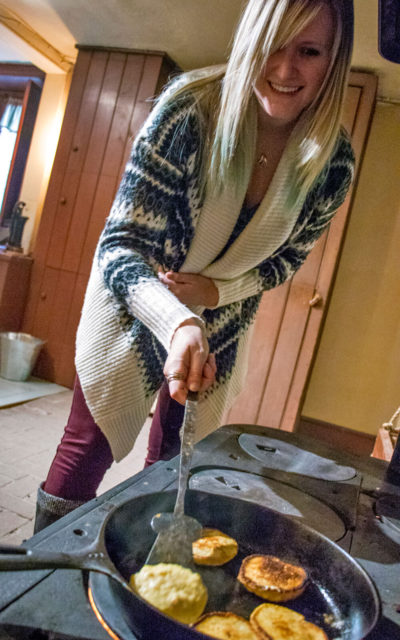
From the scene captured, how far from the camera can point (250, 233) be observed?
1090 millimetres

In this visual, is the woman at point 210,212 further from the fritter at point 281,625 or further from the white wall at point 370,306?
the white wall at point 370,306

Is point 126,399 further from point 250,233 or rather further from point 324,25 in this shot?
point 324,25

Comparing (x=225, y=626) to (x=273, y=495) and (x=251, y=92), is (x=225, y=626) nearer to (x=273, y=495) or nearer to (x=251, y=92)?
(x=273, y=495)

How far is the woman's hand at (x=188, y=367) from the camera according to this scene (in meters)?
0.66

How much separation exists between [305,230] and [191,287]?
38 centimetres

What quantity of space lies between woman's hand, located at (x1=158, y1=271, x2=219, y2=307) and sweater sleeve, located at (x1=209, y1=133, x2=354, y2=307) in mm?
20

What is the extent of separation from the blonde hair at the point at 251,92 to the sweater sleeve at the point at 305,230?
0.23 feet

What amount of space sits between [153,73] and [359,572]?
10.9ft

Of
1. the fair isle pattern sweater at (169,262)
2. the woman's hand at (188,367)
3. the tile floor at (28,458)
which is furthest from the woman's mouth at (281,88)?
the tile floor at (28,458)

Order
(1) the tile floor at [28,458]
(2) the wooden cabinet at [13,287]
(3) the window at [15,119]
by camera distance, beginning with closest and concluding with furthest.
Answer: (1) the tile floor at [28,458], (2) the wooden cabinet at [13,287], (3) the window at [15,119]

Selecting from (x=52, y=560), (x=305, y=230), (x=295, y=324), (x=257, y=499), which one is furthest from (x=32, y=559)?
(x=295, y=324)

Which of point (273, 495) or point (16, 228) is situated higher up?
point (16, 228)

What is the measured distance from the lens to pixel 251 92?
974 mm

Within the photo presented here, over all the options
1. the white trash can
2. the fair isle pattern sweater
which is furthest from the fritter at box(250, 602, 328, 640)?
the white trash can
